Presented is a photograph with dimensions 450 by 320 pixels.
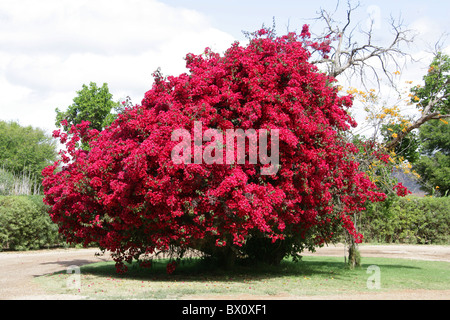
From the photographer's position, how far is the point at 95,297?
25.6 ft

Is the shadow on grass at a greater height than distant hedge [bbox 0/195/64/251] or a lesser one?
lesser

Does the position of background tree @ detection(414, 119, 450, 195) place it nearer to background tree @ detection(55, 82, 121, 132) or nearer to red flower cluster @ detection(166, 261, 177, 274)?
background tree @ detection(55, 82, 121, 132)

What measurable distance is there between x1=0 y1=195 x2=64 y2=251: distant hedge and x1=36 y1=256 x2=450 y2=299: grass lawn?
7232mm

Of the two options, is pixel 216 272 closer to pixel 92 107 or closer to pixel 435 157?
pixel 92 107

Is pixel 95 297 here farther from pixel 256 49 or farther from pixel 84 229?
pixel 256 49

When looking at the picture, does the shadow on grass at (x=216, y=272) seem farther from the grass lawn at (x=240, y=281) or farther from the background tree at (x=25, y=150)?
the background tree at (x=25, y=150)

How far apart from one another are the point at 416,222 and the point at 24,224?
823 inches

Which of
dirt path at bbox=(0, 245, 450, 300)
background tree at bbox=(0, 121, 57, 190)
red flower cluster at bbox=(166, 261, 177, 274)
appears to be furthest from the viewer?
background tree at bbox=(0, 121, 57, 190)

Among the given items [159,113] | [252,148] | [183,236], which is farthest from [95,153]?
[252,148]

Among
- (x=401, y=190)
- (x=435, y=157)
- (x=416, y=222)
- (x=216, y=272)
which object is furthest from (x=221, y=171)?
(x=435, y=157)

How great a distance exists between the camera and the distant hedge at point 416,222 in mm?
25109

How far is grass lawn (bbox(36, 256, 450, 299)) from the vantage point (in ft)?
27.9

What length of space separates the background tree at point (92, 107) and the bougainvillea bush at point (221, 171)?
1689 centimetres

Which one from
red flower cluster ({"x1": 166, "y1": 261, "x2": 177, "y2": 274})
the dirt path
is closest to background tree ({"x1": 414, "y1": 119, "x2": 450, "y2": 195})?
the dirt path
